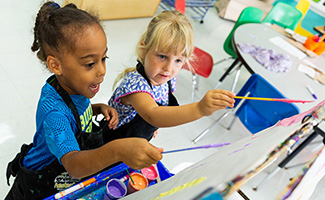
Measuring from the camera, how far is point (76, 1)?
3.10 metres

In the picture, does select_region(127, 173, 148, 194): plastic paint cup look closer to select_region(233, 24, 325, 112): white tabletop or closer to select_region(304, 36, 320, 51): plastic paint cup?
select_region(233, 24, 325, 112): white tabletop

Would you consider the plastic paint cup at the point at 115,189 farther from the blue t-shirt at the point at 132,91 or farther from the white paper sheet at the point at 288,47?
the white paper sheet at the point at 288,47

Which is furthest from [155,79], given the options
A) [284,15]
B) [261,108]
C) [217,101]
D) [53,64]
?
[284,15]

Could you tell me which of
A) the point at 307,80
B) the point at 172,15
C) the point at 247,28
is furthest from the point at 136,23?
the point at 172,15

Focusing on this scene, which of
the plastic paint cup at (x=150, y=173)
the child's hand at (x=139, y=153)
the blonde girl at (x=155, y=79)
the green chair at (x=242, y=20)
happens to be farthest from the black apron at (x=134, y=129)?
the green chair at (x=242, y=20)

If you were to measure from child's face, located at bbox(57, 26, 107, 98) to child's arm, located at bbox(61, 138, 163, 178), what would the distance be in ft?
0.76

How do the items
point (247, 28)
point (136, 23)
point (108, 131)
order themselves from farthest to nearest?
point (136, 23) → point (247, 28) → point (108, 131)

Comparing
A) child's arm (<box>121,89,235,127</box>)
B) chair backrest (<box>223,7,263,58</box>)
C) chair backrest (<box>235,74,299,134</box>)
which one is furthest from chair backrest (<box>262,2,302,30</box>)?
child's arm (<box>121,89,235,127</box>)

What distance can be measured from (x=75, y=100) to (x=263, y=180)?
1.90m

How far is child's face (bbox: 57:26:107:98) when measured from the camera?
813 millimetres

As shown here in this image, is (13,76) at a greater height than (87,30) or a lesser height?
lesser

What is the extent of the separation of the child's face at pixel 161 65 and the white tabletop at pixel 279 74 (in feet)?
4.30

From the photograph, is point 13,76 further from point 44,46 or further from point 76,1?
point 44,46

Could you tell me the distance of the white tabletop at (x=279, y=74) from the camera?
2.22m
